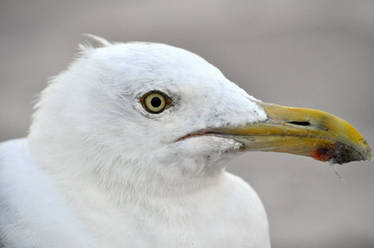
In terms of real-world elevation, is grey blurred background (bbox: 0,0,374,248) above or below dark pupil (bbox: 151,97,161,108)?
above

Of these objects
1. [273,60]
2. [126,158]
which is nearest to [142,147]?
[126,158]

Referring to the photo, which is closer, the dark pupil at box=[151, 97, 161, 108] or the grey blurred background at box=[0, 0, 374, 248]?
the dark pupil at box=[151, 97, 161, 108]

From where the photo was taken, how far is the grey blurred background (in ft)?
13.4

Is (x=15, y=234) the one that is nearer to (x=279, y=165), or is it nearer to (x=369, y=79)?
(x=279, y=165)

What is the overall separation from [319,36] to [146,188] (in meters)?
4.42

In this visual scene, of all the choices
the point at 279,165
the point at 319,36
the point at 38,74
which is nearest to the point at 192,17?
Result: the point at 319,36

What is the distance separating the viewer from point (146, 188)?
70.8 inches

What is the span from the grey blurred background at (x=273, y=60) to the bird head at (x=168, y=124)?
2244 millimetres

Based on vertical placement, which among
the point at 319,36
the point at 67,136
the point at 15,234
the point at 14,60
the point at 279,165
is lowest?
the point at 15,234

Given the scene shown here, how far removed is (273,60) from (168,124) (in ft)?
13.0

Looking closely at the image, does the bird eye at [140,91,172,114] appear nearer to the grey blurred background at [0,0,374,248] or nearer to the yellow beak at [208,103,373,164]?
the yellow beak at [208,103,373,164]

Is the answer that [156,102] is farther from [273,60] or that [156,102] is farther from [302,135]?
[273,60]

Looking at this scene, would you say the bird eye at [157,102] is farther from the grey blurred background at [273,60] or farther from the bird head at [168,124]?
the grey blurred background at [273,60]

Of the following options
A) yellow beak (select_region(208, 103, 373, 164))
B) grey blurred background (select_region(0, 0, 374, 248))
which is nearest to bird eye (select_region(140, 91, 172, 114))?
yellow beak (select_region(208, 103, 373, 164))
